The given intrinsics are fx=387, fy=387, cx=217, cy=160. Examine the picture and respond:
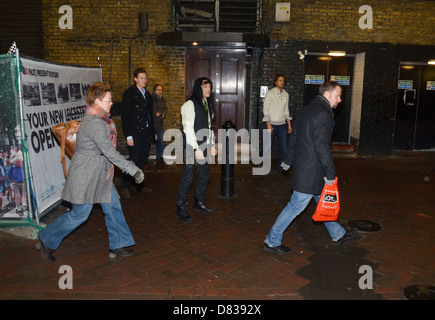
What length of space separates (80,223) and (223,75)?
7.60 metres

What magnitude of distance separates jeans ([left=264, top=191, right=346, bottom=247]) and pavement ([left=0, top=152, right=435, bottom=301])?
0.18 m

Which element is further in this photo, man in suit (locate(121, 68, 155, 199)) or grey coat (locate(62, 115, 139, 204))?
man in suit (locate(121, 68, 155, 199))

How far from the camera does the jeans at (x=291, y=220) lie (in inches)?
178

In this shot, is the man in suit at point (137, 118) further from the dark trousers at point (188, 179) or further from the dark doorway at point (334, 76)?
the dark doorway at point (334, 76)

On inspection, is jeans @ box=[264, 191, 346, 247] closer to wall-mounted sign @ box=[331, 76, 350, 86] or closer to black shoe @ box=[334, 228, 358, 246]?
black shoe @ box=[334, 228, 358, 246]

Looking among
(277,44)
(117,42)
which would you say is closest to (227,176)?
(277,44)

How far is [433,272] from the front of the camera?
4.35 metres

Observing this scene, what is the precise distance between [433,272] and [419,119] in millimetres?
8784

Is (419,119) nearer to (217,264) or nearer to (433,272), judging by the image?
(433,272)

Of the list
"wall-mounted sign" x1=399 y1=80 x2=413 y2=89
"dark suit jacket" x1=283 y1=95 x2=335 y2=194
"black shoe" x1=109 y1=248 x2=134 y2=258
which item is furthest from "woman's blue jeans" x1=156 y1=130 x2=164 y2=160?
"wall-mounted sign" x1=399 y1=80 x2=413 y2=89

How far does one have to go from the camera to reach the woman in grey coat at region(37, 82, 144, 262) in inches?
157

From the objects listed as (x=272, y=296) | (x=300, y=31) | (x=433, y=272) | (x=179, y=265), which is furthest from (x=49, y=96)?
(x=300, y=31)

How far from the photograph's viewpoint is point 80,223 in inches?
169

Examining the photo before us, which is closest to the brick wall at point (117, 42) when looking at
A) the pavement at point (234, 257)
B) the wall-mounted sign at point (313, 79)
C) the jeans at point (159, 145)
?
the jeans at point (159, 145)
